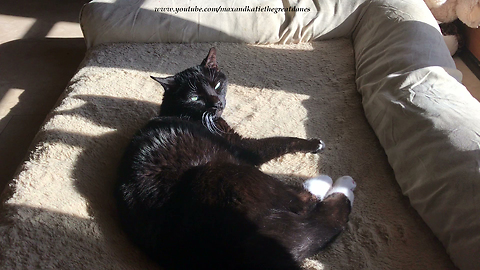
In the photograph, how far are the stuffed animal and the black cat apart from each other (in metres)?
1.45

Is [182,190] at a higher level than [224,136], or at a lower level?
higher

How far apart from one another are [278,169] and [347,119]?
0.47 meters

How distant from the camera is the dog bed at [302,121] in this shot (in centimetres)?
113

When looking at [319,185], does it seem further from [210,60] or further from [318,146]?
[210,60]

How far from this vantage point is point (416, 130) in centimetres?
138

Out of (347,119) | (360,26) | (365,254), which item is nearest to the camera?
(365,254)

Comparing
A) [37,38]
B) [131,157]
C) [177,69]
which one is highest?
[131,157]

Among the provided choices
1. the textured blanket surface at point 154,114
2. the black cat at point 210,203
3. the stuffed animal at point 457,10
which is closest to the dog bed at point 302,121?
the textured blanket surface at point 154,114

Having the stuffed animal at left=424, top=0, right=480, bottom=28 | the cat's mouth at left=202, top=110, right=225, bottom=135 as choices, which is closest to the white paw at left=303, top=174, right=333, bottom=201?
the cat's mouth at left=202, top=110, right=225, bottom=135

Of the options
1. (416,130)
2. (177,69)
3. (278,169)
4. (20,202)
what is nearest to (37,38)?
(177,69)

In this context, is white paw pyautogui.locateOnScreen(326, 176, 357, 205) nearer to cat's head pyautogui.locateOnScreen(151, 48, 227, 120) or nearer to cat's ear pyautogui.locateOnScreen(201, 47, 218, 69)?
cat's head pyautogui.locateOnScreen(151, 48, 227, 120)

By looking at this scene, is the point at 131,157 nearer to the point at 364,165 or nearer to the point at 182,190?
the point at 182,190

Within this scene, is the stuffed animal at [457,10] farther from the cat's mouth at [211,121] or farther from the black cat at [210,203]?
the cat's mouth at [211,121]

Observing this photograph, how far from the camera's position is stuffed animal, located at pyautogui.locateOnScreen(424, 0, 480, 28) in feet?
6.87
